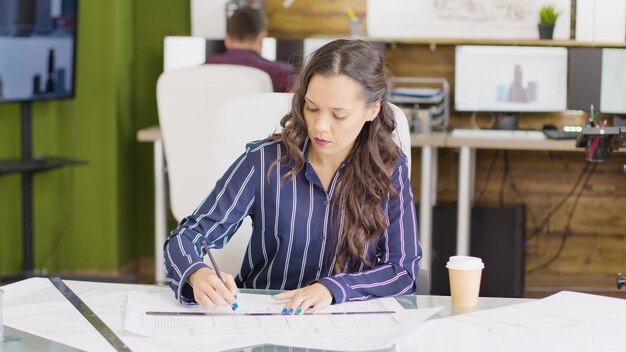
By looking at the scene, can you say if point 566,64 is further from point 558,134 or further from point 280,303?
point 280,303

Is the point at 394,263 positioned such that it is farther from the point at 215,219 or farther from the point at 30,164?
the point at 30,164

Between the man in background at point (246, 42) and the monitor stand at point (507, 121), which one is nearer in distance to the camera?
the man in background at point (246, 42)

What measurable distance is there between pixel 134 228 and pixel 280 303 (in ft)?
10.4

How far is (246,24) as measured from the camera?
4066 millimetres

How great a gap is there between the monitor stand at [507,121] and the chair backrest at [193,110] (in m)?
1.32

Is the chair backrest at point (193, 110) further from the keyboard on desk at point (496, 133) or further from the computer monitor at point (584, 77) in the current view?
the computer monitor at point (584, 77)

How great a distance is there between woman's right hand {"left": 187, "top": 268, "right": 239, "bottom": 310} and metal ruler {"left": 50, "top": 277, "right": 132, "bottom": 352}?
6.6 inches

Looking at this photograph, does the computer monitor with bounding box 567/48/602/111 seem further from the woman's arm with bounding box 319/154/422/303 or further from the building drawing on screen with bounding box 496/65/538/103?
the woman's arm with bounding box 319/154/422/303

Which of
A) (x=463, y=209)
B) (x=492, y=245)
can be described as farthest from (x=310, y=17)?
(x=492, y=245)

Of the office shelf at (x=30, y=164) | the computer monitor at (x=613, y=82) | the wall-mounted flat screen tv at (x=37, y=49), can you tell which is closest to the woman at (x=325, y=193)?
the office shelf at (x=30, y=164)

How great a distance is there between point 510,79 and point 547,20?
0.30m

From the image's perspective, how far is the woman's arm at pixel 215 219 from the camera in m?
1.80

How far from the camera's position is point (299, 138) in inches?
78.1

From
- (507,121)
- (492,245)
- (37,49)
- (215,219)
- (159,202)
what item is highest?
(37,49)
